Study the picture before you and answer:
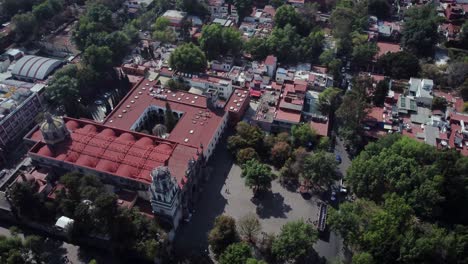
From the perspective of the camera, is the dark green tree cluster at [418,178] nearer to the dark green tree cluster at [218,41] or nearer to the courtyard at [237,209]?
the courtyard at [237,209]

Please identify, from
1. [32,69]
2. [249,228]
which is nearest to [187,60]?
[32,69]

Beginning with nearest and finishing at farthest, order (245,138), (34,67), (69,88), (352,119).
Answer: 1. (245,138)
2. (352,119)
3. (69,88)
4. (34,67)

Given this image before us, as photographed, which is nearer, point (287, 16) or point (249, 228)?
point (249, 228)

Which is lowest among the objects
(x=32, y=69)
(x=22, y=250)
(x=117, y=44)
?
(x=22, y=250)

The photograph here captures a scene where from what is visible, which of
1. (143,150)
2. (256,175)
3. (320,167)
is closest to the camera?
(256,175)

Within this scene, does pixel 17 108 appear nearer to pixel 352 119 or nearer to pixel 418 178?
pixel 352 119

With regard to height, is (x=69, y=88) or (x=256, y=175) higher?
(x=69, y=88)
